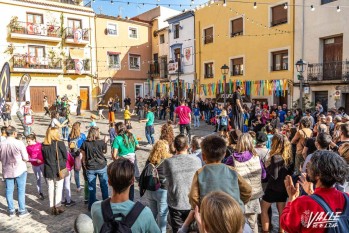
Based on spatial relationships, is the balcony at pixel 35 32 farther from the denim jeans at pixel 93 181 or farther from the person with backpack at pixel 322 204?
the person with backpack at pixel 322 204

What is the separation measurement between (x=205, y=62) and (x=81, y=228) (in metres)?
23.9

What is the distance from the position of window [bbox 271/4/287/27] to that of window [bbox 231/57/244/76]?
3.55 meters

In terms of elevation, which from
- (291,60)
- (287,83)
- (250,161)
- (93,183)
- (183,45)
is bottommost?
(93,183)

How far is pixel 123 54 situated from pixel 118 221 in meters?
29.4

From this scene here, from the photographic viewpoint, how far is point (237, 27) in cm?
2212

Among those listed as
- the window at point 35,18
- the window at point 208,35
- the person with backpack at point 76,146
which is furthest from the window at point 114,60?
the person with backpack at point 76,146

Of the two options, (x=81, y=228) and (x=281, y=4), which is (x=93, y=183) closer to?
(x=81, y=228)

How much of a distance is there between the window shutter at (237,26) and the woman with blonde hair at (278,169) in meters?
19.3

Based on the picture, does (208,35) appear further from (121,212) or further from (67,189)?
(121,212)

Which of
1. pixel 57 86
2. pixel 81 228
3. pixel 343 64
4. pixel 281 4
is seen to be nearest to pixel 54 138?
pixel 81 228

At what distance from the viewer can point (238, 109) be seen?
1070 cm

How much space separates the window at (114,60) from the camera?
96.1 ft

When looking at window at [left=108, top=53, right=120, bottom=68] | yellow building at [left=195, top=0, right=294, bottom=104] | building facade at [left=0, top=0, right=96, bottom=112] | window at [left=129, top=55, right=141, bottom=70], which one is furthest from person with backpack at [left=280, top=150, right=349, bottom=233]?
window at [left=129, top=55, right=141, bottom=70]

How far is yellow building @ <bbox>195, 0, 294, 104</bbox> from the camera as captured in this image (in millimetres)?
18844
